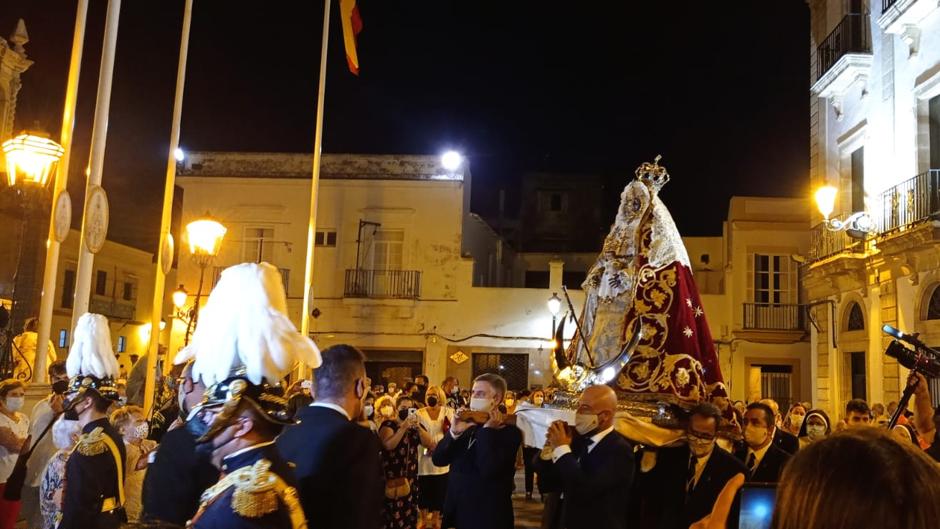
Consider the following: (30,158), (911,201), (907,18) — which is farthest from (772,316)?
(30,158)

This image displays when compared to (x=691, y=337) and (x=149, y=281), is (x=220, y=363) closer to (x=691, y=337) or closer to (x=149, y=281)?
(x=691, y=337)

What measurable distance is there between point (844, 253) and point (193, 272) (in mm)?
21175

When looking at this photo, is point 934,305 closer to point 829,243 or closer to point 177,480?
point 829,243

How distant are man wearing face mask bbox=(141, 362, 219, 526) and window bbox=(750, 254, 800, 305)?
84.3 ft

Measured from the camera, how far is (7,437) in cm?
650

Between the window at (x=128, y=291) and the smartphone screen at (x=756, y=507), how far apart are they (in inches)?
1445

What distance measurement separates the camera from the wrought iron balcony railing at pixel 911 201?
48.2ft

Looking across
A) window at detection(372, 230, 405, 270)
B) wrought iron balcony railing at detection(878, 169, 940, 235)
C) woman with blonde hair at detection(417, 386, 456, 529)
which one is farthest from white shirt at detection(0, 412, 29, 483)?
window at detection(372, 230, 405, 270)

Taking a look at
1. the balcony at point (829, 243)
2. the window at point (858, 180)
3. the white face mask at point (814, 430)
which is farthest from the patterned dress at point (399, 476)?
the window at point (858, 180)

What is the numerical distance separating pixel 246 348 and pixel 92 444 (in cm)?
217

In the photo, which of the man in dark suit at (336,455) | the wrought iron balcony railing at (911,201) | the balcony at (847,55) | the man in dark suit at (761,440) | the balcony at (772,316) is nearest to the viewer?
the man in dark suit at (336,455)

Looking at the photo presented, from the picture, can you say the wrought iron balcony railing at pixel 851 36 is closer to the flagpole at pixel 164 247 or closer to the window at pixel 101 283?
the flagpole at pixel 164 247

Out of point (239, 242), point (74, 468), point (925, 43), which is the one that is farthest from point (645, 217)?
point (239, 242)

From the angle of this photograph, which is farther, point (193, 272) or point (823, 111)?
point (193, 272)
